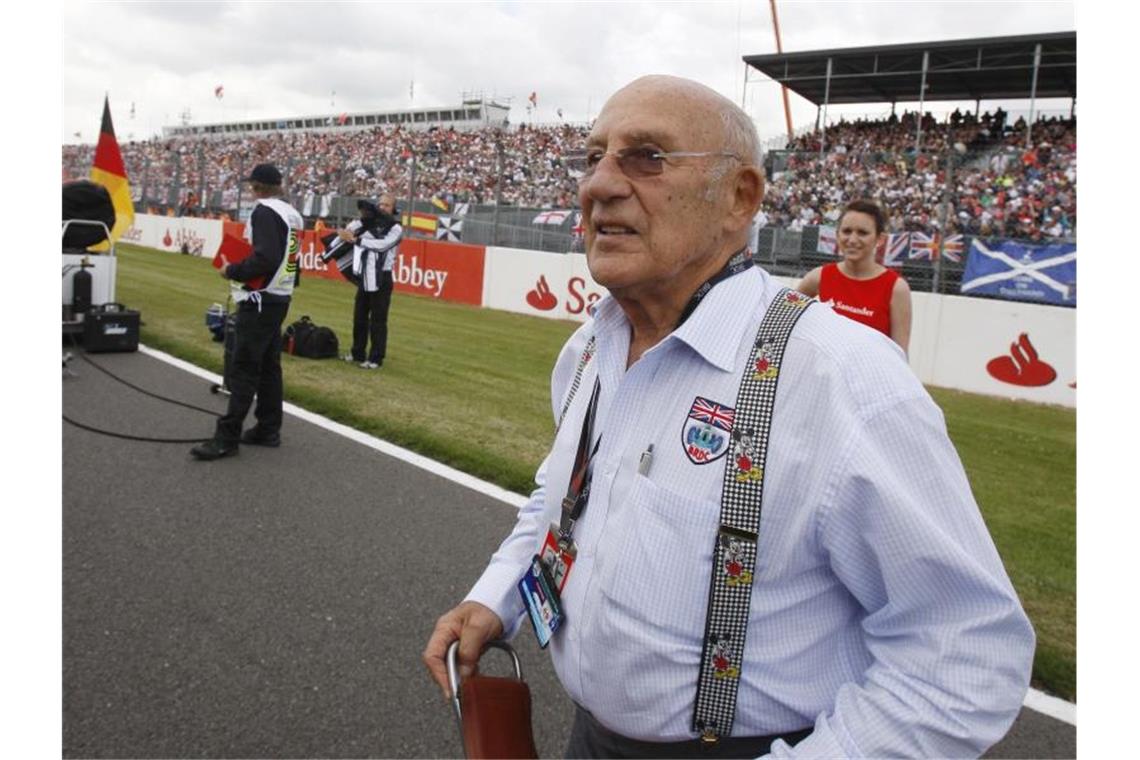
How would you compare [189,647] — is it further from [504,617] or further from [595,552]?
[595,552]

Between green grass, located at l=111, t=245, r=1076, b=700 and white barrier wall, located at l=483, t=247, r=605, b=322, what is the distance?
3.47 feet

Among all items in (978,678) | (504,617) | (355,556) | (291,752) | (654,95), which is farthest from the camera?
(355,556)

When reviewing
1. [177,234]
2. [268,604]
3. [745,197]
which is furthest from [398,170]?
[745,197]

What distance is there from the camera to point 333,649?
3439mm

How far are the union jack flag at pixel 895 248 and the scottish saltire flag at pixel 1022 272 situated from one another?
1062 mm

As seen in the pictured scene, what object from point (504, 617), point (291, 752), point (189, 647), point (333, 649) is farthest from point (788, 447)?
point (189, 647)

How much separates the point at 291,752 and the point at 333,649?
2.15 ft

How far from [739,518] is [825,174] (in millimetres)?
19782

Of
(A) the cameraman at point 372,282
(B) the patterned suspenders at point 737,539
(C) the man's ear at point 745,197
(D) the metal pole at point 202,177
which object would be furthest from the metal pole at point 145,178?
(B) the patterned suspenders at point 737,539

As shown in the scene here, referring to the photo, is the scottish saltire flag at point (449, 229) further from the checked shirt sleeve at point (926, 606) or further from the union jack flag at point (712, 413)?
the checked shirt sleeve at point (926, 606)

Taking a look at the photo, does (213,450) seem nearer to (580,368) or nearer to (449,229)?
(580,368)

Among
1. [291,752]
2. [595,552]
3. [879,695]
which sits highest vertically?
[595,552]

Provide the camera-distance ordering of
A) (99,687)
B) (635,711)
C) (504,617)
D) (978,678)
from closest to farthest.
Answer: (978,678)
(635,711)
(504,617)
(99,687)

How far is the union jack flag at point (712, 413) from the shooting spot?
1332mm
